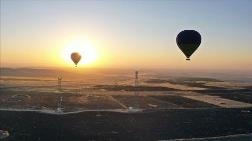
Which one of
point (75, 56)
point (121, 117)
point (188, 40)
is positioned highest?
point (188, 40)

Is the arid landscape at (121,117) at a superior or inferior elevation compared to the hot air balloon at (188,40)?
inferior

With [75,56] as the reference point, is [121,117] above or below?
below

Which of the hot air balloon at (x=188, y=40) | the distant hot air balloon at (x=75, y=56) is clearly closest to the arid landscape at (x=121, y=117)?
the hot air balloon at (x=188, y=40)

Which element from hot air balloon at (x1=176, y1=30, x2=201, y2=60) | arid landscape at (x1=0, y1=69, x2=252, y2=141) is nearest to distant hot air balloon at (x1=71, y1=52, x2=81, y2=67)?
arid landscape at (x1=0, y1=69, x2=252, y2=141)

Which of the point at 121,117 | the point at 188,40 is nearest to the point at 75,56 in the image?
the point at 188,40

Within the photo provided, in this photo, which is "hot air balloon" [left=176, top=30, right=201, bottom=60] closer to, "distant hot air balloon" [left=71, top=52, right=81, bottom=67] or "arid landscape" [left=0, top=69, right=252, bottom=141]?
"arid landscape" [left=0, top=69, right=252, bottom=141]

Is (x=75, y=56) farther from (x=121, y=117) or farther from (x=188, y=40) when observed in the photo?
(x=121, y=117)

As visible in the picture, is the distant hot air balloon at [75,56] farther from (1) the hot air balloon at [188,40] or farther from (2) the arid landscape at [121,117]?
(1) the hot air balloon at [188,40]

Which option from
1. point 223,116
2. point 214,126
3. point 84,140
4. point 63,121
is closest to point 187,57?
point 223,116
